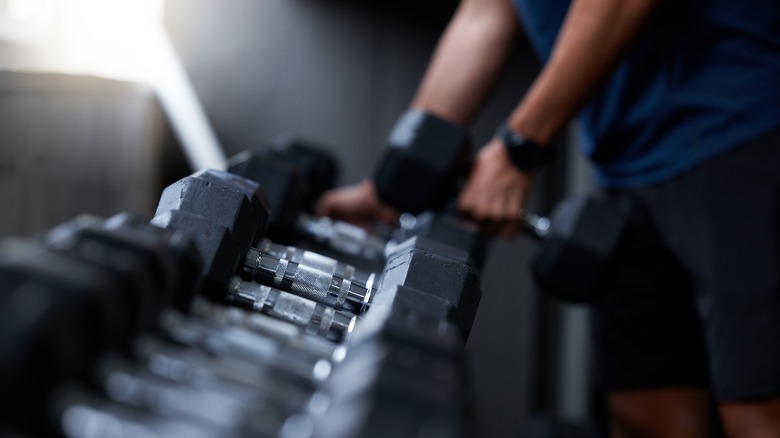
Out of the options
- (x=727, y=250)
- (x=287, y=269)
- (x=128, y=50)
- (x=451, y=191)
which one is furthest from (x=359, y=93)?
(x=287, y=269)

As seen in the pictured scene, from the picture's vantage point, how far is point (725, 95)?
2.98ft

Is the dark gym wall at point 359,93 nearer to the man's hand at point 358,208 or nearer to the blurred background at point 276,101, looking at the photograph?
the blurred background at point 276,101

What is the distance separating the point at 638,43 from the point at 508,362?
1.24 metres

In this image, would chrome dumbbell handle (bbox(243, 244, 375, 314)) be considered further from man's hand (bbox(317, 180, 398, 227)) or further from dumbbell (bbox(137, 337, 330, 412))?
man's hand (bbox(317, 180, 398, 227))

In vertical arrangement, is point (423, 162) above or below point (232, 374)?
above

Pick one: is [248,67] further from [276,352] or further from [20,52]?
[276,352]

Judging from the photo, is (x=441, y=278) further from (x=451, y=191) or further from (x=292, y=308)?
(x=451, y=191)

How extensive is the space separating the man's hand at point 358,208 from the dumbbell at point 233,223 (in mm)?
814

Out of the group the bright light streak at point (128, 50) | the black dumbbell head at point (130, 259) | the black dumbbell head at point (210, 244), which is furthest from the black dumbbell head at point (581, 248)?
the bright light streak at point (128, 50)

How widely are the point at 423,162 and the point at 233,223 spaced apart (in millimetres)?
482

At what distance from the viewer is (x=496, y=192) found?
104 centimetres

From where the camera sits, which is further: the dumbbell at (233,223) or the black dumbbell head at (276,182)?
the black dumbbell head at (276,182)

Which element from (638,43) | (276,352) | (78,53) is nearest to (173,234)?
(276,352)

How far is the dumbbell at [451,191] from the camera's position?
3.30ft
